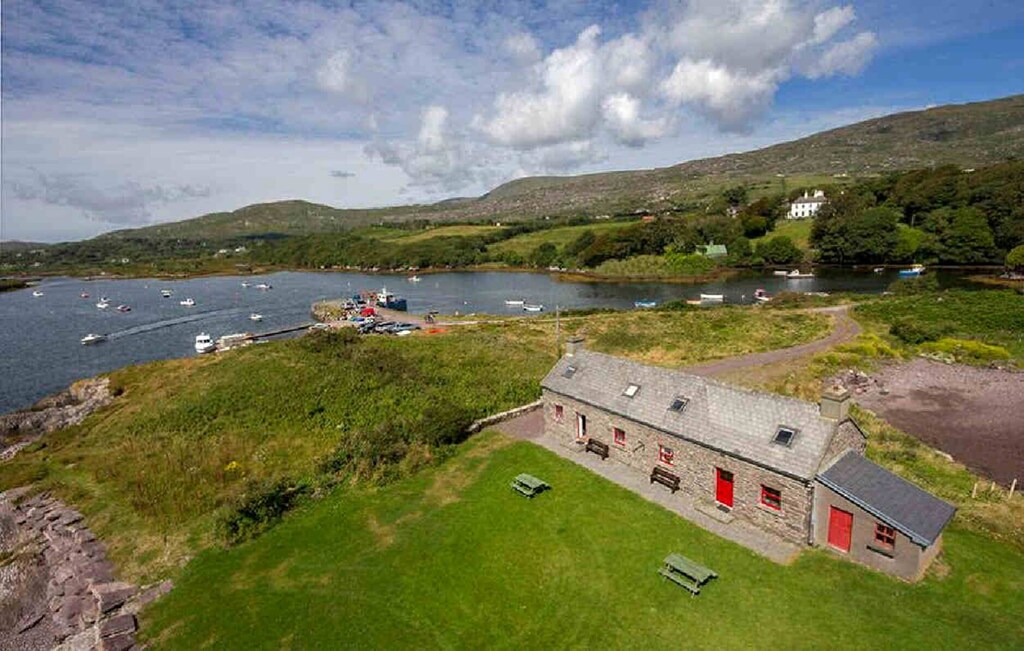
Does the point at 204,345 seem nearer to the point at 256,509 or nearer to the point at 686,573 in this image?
the point at 256,509

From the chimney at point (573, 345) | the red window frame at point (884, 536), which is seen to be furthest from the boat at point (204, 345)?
the red window frame at point (884, 536)

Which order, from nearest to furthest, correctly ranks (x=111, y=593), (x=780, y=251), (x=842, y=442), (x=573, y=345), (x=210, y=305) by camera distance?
1. (x=111, y=593)
2. (x=842, y=442)
3. (x=573, y=345)
4. (x=210, y=305)
5. (x=780, y=251)

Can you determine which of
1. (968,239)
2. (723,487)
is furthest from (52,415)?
(968,239)

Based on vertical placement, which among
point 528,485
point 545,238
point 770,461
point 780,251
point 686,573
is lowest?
point 686,573

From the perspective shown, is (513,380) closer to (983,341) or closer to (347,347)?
(347,347)

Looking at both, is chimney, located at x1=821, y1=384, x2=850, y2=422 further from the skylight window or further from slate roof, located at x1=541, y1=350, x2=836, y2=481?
the skylight window

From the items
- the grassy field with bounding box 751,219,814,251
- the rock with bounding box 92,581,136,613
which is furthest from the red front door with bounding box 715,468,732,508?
the grassy field with bounding box 751,219,814,251

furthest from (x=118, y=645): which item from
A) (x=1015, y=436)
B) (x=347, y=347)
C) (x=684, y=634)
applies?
(x=1015, y=436)
